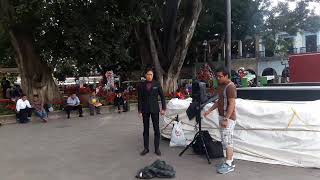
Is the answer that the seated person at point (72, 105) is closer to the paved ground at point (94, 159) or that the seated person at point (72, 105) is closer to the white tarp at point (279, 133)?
the paved ground at point (94, 159)

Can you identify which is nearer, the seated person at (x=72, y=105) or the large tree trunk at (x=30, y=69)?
the seated person at (x=72, y=105)

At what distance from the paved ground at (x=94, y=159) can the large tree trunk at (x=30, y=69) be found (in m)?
7.55

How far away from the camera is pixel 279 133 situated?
9148 millimetres

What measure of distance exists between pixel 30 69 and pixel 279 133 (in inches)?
633

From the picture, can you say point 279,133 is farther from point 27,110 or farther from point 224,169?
point 27,110

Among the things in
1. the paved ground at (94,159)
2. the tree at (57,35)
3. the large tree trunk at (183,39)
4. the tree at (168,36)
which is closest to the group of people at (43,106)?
the tree at (57,35)

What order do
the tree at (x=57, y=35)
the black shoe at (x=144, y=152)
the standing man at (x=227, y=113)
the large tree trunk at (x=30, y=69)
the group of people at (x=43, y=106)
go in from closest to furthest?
the standing man at (x=227, y=113) < the black shoe at (x=144, y=152) < the group of people at (x=43, y=106) < the tree at (x=57, y=35) < the large tree trunk at (x=30, y=69)

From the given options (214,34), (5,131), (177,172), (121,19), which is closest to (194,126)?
(177,172)

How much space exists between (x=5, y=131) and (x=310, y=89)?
389 inches

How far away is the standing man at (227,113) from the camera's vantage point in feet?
27.4

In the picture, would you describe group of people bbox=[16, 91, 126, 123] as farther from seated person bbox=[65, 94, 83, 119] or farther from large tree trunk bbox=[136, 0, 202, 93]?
large tree trunk bbox=[136, 0, 202, 93]

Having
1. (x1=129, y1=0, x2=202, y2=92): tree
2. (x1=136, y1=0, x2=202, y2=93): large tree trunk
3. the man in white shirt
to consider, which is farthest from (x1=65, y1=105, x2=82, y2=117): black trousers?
(x1=129, y1=0, x2=202, y2=92): tree

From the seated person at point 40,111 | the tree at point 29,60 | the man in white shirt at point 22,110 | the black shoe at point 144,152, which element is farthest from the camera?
the tree at point 29,60

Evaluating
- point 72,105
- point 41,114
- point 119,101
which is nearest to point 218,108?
point 41,114
